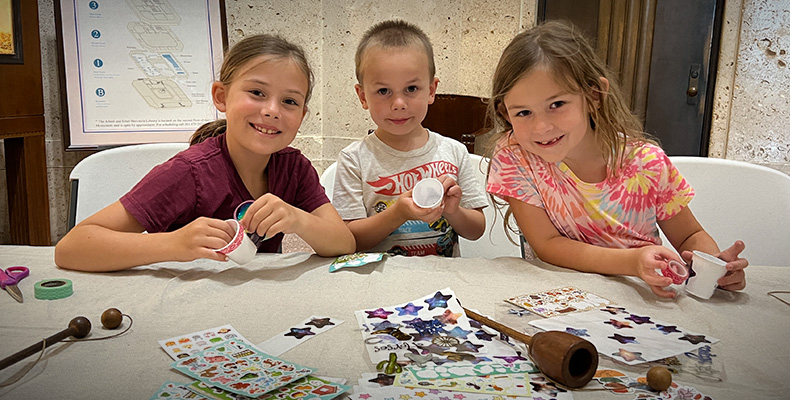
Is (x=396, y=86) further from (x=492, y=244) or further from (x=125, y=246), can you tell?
(x=125, y=246)

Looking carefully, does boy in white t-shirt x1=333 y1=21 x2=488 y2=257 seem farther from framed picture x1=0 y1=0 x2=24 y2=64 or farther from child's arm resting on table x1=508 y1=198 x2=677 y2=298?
framed picture x1=0 y1=0 x2=24 y2=64

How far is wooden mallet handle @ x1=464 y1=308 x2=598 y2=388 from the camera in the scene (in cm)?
72

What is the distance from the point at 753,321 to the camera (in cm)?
98

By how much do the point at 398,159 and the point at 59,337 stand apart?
984 millimetres

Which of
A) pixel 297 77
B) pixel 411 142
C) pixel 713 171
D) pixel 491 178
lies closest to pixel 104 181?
pixel 297 77

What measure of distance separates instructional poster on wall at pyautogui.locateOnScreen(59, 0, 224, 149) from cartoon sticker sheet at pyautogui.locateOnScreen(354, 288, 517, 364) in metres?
2.57

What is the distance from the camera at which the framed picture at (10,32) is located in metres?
2.40

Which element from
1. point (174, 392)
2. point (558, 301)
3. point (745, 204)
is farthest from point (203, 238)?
point (745, 204)

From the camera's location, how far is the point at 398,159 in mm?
1640

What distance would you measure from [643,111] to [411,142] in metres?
2.04

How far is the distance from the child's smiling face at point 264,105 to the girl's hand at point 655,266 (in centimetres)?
79

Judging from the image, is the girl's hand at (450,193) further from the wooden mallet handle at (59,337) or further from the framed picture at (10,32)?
the framed picture at (10,32)

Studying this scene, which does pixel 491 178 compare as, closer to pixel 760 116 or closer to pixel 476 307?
pixel 476 307

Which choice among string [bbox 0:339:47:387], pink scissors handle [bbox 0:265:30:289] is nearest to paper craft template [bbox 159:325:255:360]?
string [bbox 0:339:47:387]
